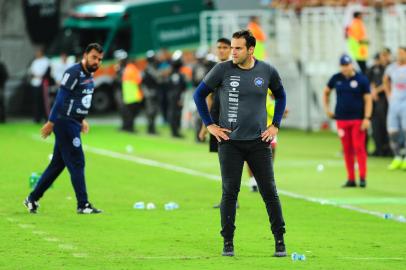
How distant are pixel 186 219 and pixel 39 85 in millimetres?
23719

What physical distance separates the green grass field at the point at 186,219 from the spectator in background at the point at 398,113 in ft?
1.66

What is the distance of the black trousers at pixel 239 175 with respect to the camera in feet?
42.8

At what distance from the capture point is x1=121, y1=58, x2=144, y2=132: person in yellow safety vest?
35.7 metres

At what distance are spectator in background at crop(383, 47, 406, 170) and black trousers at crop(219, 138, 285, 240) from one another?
11.4 m

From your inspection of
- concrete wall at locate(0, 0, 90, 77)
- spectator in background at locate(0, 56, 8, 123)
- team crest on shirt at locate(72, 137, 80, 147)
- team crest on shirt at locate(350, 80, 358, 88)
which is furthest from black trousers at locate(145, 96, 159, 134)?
team crest on shirt at locate(72, 137, 80, 147)

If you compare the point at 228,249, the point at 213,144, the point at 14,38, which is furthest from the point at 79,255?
the point at 14,38

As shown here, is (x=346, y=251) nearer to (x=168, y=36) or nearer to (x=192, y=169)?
(x=192, y=169)

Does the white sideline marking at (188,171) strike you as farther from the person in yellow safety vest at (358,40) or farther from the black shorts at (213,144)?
the person in yellow safety vest at (358,40)

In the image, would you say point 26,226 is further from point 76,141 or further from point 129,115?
point 129,115

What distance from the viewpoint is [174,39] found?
4297 cm

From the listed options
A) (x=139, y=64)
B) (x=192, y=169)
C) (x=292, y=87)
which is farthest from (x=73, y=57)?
(x=192, y=169)

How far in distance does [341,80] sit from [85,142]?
11914mm

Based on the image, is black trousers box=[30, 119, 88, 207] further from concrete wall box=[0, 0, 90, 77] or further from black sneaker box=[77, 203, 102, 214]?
concrete wall box=[0, 0, 90, 77]

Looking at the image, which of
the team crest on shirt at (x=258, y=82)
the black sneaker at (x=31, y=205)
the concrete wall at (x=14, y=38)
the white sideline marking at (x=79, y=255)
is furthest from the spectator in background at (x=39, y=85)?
the team crest on shirt at (x=258, y=82)
